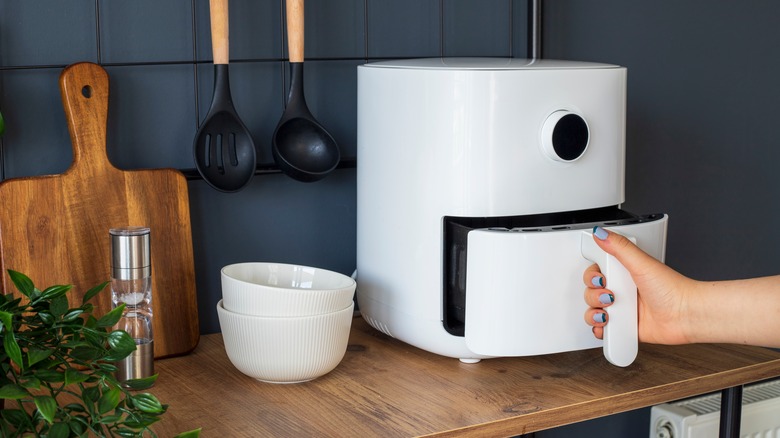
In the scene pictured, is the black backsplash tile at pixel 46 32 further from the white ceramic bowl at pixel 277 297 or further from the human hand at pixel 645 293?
the human hand at pixel 645 293

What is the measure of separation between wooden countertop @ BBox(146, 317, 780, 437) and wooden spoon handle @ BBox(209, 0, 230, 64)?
0.39 metres

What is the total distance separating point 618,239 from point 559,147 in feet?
0.43

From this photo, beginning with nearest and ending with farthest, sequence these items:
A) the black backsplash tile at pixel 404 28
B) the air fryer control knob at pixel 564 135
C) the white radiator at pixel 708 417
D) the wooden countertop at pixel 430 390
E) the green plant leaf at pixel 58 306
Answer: the green plant leaf at pixel 58 306 < the wooden countertop at pixel 430 390 < the air fryer control knob at pixel 564 135 < the black backsplash tile at pixel 404 28 < the white radiator at pixel 708 417

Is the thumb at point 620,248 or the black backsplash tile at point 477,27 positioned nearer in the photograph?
the thumb at point 620,248

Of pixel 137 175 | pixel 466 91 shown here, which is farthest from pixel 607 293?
pixel 137 175

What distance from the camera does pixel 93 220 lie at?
114cm

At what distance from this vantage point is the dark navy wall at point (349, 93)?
1.17m

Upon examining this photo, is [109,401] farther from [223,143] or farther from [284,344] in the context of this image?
[223,143]

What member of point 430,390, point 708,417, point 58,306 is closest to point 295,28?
point 430,390

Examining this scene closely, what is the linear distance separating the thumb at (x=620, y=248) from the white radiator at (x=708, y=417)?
768 millimetres

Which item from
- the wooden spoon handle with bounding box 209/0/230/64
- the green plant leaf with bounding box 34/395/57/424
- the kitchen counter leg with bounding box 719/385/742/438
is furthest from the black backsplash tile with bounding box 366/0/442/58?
the green plant leaf with bounding box 34/395/57/424

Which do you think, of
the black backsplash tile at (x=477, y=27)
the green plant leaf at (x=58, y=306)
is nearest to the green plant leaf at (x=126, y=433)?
the green plant leaf at (x=58, y=306)

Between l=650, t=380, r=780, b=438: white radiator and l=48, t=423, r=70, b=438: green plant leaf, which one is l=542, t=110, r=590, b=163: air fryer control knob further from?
l=650, t=380, r=780, b=438: white radiator

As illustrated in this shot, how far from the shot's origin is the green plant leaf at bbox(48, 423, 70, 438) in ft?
2.13
